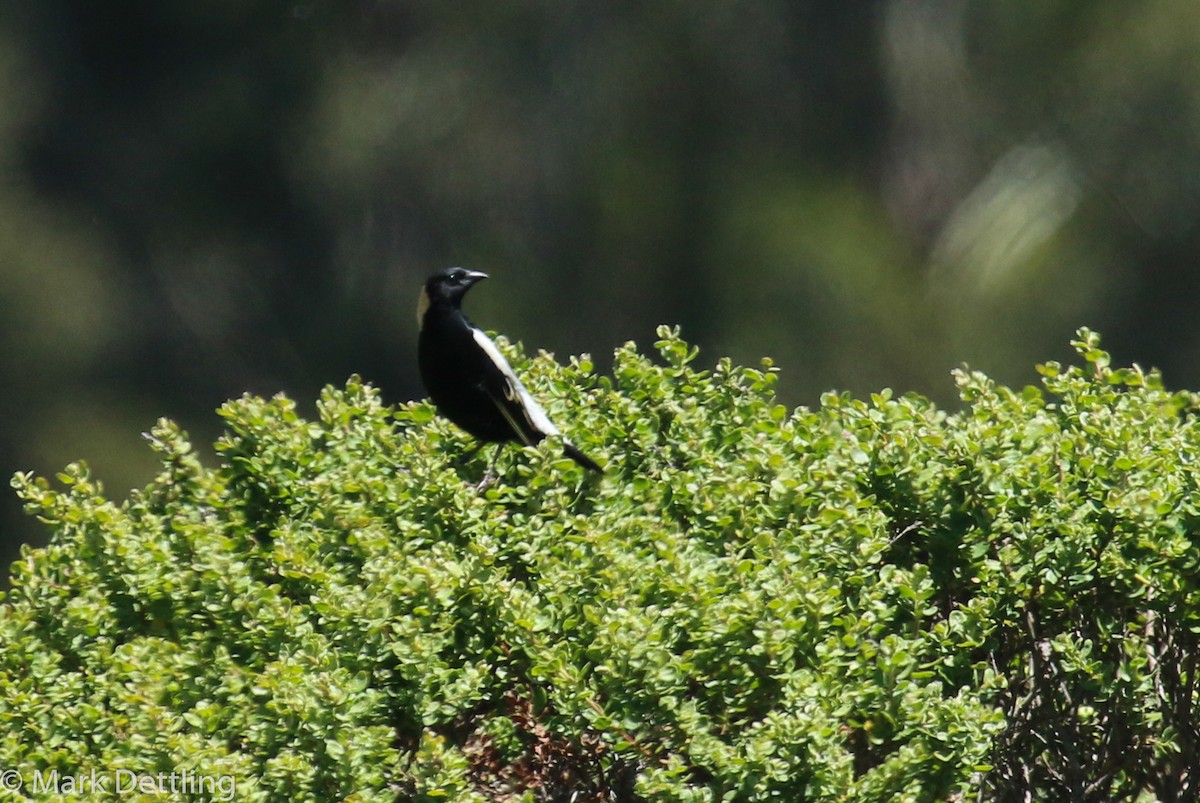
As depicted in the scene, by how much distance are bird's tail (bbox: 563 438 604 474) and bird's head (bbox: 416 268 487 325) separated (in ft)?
3.70

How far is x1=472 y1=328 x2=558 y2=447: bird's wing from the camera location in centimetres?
357

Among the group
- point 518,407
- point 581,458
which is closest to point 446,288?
point 518,407

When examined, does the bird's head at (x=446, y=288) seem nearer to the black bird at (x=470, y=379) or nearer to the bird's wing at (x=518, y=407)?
the black bird at (x=470, y=379)

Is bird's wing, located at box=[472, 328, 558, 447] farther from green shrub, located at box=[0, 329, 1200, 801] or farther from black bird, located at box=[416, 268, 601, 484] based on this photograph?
green shrub, located at box=[0, 329, 1200, 801]

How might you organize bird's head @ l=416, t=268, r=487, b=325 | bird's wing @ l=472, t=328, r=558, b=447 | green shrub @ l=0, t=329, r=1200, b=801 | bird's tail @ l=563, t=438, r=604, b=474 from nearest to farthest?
green shrub @ l=0, t=329, r=1200, b=801 < bird's tail @ l=563, t=438, r=604, b=474 < bird's wing @ l=472, t=328, r=558, b=447 < bird's head @ l=416, t=268, r=487, b=325

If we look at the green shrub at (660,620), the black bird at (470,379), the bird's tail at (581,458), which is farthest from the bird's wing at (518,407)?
the green shrub at (660,620)

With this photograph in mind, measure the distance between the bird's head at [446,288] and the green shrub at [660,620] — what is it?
114cm

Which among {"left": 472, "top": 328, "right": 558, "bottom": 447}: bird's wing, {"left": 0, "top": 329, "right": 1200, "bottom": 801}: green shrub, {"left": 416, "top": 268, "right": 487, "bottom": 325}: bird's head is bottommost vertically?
{"left": 0, "top": 329, "right": 1200, "bottom": 801}: green shrub

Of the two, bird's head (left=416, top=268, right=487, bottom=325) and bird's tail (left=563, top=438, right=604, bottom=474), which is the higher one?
bird's head (left=416, top=268, right=487, bottom=325)

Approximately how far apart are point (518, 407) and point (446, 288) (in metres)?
0.76

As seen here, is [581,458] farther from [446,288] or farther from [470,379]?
[446,288]

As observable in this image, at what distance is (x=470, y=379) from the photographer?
3.89 meters

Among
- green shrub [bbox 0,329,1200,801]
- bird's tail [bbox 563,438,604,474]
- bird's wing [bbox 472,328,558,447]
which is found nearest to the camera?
green shrub [bbox 0,329,1200,801]

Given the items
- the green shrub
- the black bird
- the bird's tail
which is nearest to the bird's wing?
the black bird
